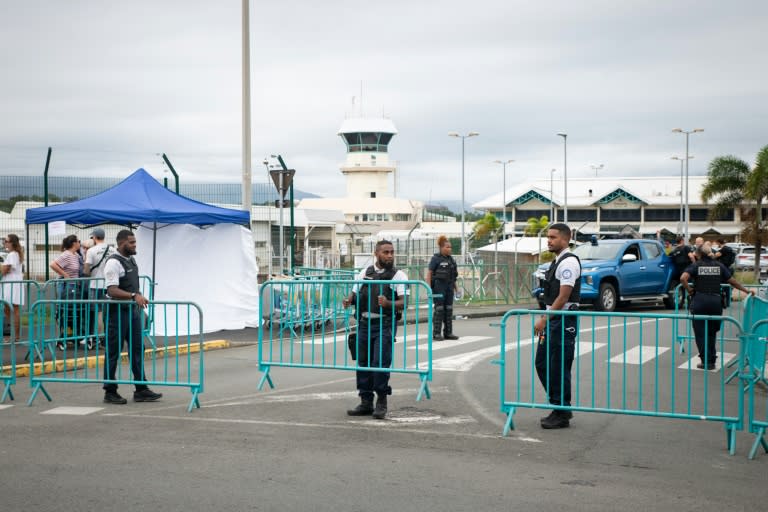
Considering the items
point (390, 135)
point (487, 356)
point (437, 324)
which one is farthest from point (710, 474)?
point (390, 135)

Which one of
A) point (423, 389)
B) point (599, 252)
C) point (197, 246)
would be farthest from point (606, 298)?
point (423, 389)

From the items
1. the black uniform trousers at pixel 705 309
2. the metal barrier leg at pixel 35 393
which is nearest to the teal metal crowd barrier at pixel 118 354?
the metal barrier leg at pixel 35 393

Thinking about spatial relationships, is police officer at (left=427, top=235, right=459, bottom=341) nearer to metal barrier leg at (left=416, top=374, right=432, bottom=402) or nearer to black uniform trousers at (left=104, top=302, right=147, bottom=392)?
metal barrier leg at (left=416, top=374, right=432, bottom=402)

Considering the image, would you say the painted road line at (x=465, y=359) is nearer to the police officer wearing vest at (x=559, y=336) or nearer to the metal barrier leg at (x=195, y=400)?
the police officer wearing vest at (x=559, y=336)

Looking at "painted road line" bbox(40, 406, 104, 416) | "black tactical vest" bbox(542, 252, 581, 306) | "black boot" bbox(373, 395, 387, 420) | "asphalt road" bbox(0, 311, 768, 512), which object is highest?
"black tactical vest" bbox(542, 252, 581, 306)

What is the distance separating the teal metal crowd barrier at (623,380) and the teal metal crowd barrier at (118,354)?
339 centimetres

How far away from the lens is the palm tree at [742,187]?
129 ft

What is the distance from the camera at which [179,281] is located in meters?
16.0

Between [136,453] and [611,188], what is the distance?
241ft

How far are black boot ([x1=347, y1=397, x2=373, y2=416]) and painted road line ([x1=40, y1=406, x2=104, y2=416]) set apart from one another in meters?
2.69

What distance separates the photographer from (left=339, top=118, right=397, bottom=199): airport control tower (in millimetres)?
88750

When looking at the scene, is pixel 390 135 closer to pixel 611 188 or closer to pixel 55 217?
Result: pixel 611 188

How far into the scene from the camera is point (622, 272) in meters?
21.5

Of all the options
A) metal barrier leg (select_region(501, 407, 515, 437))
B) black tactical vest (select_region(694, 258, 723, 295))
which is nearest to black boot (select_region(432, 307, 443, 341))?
black tactical vest (select_region(694, 258, 723, 295))
